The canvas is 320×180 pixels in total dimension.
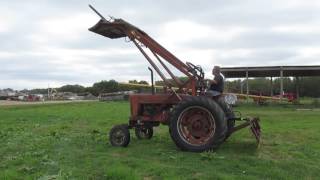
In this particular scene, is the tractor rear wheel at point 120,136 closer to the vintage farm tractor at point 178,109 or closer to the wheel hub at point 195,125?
the vintage farm tractor at point 178,109

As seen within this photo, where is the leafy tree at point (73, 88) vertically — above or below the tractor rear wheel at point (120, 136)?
above

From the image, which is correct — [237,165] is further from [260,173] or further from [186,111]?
[186,111]

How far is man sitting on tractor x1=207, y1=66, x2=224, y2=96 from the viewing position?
42.7ft

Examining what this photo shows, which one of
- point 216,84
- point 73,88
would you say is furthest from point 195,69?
point 73,88

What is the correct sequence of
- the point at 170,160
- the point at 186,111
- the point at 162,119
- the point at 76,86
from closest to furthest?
the point at 170,160
the point at 186,111
the point at 162,119
the point at 76,86

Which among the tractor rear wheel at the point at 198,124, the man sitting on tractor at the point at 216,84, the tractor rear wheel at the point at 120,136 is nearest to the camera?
the tractor rear wheel at the point at 198,124

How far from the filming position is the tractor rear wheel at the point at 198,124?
1209 cm

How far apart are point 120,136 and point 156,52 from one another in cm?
224

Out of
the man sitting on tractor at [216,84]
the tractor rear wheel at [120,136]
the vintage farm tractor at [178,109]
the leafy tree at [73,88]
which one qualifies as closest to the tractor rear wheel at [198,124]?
Result: the vintage farm tractor at [178,109]

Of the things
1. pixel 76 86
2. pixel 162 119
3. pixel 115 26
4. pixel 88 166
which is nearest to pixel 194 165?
pixel 88 166

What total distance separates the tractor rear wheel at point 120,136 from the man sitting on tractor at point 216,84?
7.39 feet

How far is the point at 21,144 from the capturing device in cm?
1385

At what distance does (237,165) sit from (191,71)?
3.58 m

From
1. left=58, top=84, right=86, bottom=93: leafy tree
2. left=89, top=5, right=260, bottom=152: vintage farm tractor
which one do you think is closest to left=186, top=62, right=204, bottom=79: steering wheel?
left=89, top=5, right=260, bottom=152: vintage farm tractor
